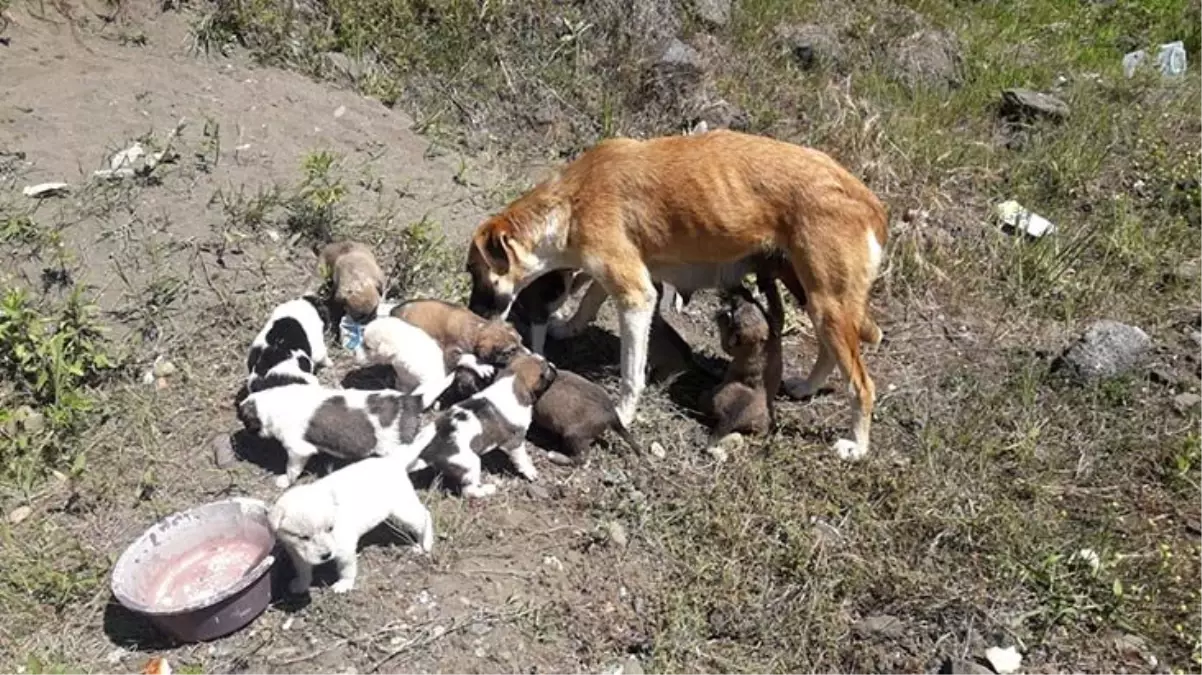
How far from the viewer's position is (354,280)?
17.7 ft

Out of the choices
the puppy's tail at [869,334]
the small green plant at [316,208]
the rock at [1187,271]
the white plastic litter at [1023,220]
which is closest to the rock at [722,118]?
the white plastic litter at [1023,220]

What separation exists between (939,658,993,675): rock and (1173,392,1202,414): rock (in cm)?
249

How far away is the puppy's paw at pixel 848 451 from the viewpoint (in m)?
5.20

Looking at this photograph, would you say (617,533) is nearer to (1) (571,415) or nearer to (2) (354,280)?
(1) (571,415)

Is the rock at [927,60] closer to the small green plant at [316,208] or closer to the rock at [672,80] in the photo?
the rock at [672,80]

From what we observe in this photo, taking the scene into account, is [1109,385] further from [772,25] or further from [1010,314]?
[772,25]

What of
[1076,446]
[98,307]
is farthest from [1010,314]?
[98,307]

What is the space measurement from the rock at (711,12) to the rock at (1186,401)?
4.91m

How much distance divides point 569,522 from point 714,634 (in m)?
0.87

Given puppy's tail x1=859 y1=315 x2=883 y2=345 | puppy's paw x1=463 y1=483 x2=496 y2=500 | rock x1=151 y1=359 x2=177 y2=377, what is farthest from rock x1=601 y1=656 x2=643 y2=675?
rock x1=151 y1=359 x2=177 y2=377

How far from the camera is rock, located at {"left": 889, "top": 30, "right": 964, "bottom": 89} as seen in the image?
8.78m

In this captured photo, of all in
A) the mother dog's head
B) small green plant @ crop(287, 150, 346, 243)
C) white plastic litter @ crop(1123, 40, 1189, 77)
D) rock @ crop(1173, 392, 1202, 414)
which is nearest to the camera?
the mother dog's head

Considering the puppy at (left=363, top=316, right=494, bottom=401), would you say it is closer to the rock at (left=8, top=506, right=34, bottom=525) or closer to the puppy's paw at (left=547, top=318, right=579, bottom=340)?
the puppy's paw at (left=547, top=318, right=579, bottom=340)

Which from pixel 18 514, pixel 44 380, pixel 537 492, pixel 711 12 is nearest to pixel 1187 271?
pixel 711 12
